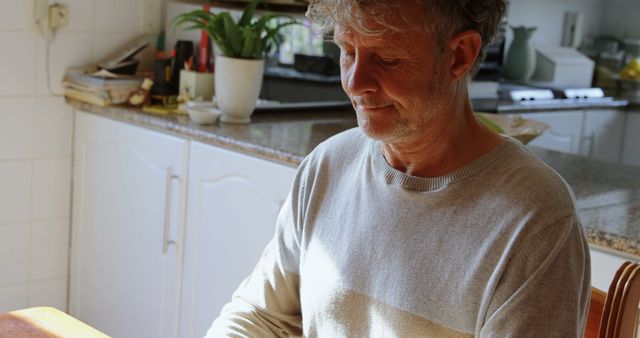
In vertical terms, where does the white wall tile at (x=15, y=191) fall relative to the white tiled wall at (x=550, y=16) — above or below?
below

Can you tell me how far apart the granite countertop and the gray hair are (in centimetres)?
68

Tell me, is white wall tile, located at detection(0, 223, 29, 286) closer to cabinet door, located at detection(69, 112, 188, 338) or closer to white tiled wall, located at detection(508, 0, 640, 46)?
cabinet door, located at detection(69, 112, 188, 338)

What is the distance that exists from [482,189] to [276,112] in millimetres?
1847

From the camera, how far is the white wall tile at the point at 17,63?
2750mm

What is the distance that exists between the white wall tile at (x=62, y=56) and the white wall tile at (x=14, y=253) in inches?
16.6

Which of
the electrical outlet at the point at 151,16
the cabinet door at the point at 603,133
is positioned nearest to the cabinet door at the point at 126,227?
the electrical outlet at the point at 151,16

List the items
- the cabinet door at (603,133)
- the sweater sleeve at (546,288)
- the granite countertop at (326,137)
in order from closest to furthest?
the sweater sleeve at (546,288)
the granite countertop at (326,137)
the cabinet door at (603,133)

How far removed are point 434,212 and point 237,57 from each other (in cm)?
161

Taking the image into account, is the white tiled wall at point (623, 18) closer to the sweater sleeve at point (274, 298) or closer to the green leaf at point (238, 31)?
the green leaf at point (238, 31)

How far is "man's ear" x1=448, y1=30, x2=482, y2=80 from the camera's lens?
1.17 metres

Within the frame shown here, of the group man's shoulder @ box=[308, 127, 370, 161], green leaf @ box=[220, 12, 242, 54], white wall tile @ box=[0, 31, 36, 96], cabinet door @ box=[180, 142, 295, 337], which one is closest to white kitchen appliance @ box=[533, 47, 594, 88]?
green leaf @ box=[220, 12, 242, 54]

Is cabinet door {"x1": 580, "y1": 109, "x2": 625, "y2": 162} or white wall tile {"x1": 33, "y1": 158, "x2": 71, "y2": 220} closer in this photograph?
white wall tile {"x1": 33, "y1": 158, "x2": 71, "y2": 220}

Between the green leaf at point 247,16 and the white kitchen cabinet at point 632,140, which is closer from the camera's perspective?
the green leaf at point 247,16

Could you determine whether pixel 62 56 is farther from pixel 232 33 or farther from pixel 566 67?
pixel 566 67
